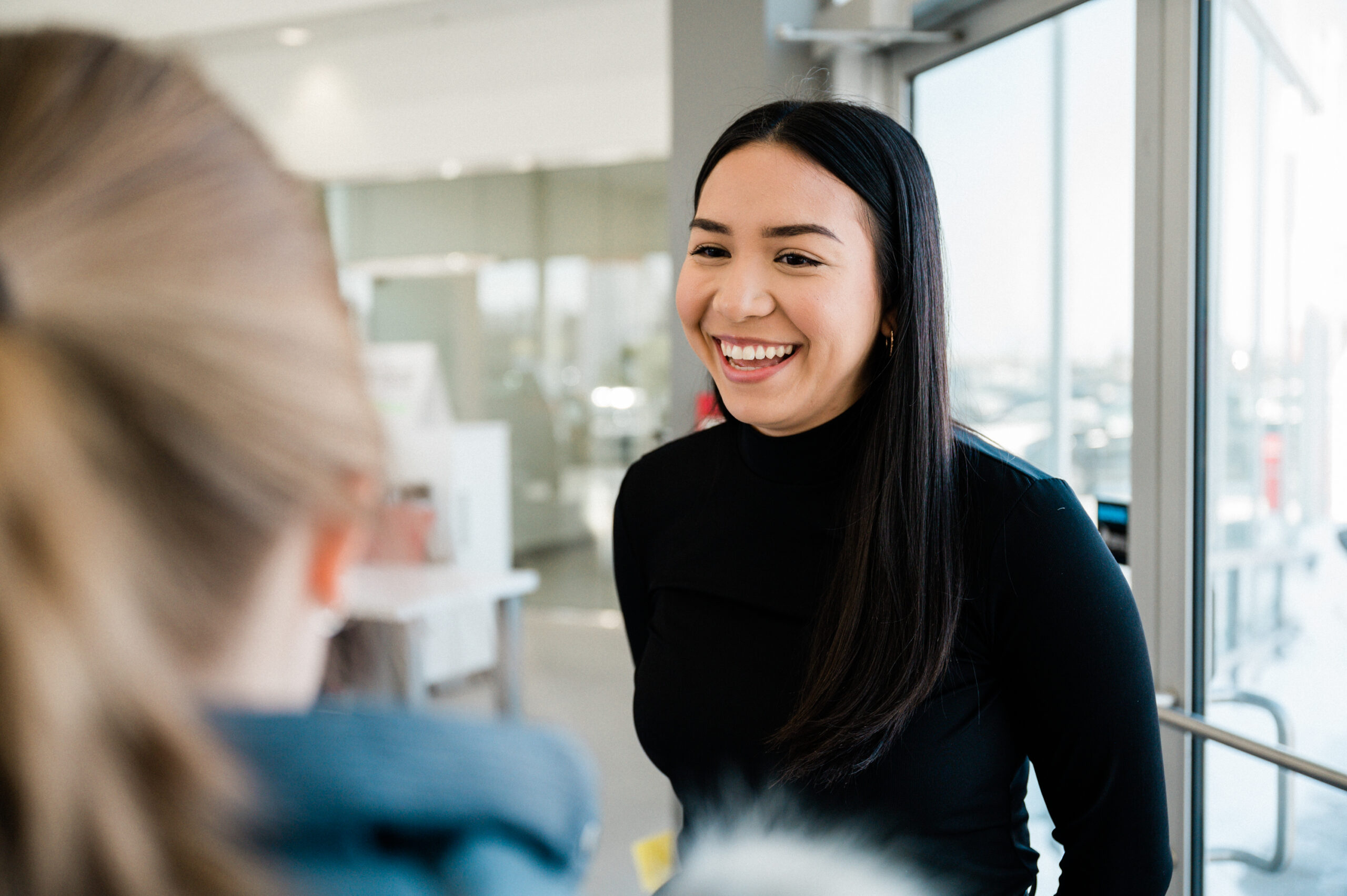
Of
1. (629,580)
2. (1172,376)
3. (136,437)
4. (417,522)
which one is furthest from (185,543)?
(417,522)

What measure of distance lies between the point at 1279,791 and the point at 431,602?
2731 mm

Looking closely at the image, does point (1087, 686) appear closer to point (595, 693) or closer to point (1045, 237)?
point (1045, 237)

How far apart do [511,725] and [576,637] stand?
5434 millimetres

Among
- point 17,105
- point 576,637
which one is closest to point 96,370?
point 17,105

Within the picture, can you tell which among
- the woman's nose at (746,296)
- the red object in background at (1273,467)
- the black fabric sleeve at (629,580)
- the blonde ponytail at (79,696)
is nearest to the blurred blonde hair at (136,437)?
the blonde ponytail at (79,696)

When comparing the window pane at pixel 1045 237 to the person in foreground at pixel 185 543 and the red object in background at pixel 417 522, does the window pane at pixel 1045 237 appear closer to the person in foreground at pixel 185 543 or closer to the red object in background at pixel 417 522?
the person in foreground at pixel 185 543

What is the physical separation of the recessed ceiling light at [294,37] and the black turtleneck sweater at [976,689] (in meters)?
5.95

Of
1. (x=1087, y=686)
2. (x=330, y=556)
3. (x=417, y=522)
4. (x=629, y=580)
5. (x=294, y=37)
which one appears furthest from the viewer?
(x=294, y=37)

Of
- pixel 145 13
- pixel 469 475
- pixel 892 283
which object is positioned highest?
pixel 145 13

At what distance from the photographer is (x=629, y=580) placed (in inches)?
60.6

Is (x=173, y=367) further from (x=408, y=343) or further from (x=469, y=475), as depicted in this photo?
(x=408, y=343)

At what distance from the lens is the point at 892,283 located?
124 cm

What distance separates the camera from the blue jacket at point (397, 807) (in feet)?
1.30

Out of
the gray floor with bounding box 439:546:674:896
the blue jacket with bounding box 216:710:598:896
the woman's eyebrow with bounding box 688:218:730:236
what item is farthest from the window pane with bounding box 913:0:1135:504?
the blue jacket with bounding box 216:710:598:896
